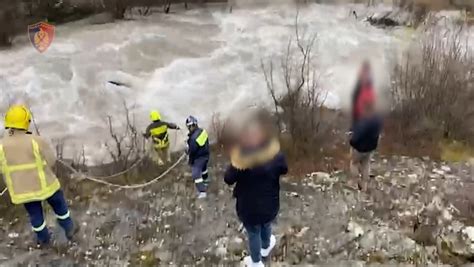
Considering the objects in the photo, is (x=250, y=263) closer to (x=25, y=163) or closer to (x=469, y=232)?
(x=25, y=163)

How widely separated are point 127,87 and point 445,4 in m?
7.71

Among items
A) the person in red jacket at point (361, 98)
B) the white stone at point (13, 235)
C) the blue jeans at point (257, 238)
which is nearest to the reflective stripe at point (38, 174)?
the white stone at point (13, 235)

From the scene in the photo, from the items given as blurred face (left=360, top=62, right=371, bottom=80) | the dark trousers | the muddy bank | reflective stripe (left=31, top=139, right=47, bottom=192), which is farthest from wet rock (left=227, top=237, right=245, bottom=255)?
blurred face (left=360, top=62, right=371, bottom=80)

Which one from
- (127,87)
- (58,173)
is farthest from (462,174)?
(127,87)

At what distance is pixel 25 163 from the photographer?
17.7 ft

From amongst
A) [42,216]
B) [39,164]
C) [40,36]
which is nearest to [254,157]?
[39,164]

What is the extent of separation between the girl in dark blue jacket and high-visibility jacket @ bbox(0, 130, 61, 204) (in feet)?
5.32

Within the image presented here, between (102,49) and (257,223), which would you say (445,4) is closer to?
(102,49)

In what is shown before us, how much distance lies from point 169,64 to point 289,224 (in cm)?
659

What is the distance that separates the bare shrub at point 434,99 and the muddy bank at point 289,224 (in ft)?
4.29

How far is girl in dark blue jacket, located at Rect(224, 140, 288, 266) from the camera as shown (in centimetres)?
477

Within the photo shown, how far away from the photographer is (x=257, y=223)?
5070 mm

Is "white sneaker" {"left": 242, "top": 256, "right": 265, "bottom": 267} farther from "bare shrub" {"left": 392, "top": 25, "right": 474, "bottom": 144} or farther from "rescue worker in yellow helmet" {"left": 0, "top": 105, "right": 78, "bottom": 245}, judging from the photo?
"bare shrub" {"left": 392, "top": 25, "right": 474, "bottom": 144}

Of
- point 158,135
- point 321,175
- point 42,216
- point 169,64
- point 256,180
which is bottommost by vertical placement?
point 169,64
